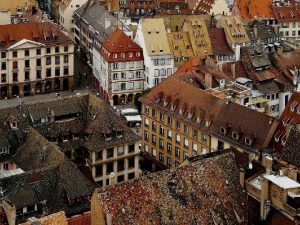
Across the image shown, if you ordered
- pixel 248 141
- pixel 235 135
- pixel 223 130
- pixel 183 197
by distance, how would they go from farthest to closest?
pixel 223 130 < pixel 235 135 < pixel 248 141 < pixel 183 197

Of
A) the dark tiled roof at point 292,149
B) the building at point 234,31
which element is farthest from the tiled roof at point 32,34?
the dark tiled roof at point 292,149

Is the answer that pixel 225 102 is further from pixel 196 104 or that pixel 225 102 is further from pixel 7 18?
pixel 7 18

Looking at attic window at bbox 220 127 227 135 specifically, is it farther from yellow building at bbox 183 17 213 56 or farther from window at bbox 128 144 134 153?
yellow building at bbox 183 17 213 56

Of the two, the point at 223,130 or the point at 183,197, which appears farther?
the point at 223,130

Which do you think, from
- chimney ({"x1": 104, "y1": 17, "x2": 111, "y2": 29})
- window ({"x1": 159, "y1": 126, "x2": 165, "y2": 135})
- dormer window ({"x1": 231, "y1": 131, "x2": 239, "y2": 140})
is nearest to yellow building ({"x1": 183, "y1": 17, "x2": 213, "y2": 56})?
chimney ({"x1": 104, "y1": 17, "x2": 111, "y2": 29})

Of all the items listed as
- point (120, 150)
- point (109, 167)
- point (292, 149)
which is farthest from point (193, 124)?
point (292, 149)

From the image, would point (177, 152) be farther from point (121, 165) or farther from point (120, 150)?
point (120, 150)

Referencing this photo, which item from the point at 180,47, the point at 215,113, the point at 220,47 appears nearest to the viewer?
the point at 215,113
